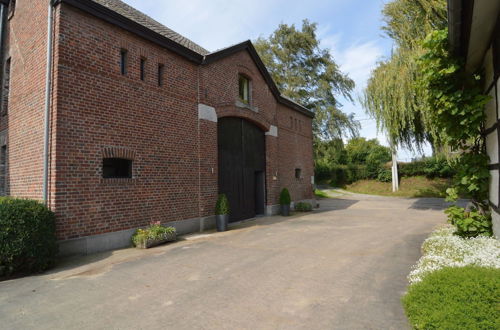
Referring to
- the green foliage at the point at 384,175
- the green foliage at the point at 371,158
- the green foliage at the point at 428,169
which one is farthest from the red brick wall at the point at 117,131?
the green foliage at the point at 384,175

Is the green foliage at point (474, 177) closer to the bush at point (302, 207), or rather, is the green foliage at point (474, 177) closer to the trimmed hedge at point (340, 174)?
the bush at point (302, 207)

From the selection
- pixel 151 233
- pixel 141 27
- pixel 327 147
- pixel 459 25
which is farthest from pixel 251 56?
pixel 327 147

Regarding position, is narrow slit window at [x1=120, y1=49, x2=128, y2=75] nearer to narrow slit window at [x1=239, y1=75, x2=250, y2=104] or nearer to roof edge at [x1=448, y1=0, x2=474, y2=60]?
narrow slit window at [x1=239, y1=75, x2=250, y2=104]

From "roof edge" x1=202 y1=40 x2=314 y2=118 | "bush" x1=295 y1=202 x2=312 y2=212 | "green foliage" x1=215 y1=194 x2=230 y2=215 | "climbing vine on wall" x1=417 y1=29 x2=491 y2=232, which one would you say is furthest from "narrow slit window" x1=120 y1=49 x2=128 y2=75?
"bush" x1=295 y1=202 x2=312 y2=212

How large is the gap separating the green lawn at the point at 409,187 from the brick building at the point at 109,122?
1961 centimetres

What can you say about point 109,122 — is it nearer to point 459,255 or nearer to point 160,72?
point 160,72

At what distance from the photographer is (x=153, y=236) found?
7.68 metres

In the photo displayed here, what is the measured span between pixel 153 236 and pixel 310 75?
2309cm

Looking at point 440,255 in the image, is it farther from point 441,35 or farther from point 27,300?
point 27,300

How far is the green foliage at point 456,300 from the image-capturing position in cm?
247

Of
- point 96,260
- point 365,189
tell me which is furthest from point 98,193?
point 365,189

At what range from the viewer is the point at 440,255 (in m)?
4.88

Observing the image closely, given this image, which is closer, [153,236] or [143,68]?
[153,236]

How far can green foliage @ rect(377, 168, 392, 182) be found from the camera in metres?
29.3
